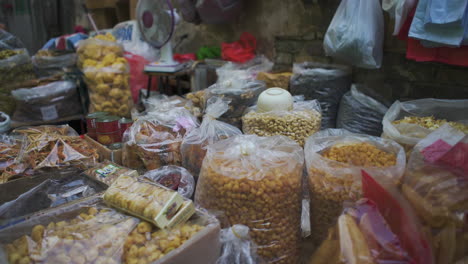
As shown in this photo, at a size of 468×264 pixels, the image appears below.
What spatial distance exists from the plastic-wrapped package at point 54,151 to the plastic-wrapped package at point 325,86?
129 cm

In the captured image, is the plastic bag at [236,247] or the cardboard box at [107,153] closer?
the plastic bag at [236,247]

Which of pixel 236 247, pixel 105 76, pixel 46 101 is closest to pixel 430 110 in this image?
pixel 236 247

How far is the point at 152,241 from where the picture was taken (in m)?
0.88

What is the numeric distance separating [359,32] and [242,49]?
4.21 feet

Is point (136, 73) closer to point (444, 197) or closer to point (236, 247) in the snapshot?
point (236, 247)

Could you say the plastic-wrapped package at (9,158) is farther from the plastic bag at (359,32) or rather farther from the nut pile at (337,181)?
the plastic bag at (359,32)

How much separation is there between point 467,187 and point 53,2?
692 cm

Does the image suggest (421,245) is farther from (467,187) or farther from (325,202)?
(325,202)

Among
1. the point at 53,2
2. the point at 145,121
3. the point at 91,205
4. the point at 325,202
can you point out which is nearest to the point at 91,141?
the point at 145,121

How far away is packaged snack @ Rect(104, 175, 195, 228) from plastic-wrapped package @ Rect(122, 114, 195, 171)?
470 mm

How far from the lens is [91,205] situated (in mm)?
1034

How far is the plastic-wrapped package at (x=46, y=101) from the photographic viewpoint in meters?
2.59

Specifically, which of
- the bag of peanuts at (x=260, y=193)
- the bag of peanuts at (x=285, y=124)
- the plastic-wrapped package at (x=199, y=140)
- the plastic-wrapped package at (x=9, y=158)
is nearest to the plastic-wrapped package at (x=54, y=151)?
the plastic-wrapped package at (x=9, y=158)

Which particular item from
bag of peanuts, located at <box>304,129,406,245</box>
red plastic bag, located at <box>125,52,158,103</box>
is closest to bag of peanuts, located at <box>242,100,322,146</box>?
bag of peanuts, located at <box>304,129,406,245</box>
